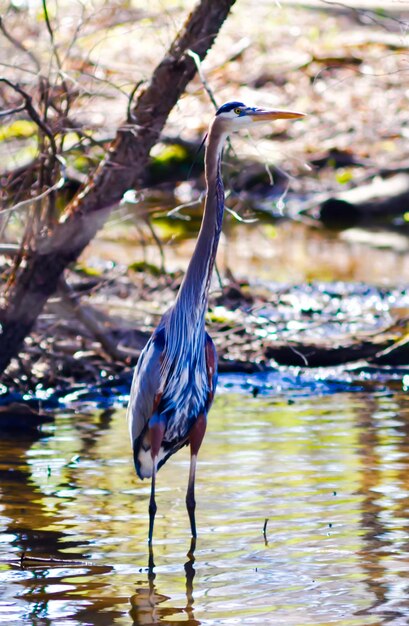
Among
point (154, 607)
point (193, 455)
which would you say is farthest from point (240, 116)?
point (154, 607)

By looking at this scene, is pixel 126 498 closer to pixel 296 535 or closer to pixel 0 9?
pixel 296 535

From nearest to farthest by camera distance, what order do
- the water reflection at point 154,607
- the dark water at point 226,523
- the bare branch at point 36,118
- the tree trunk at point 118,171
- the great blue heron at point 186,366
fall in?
the water reflection at point 154,607, the dark water at point 226,523, the great blue heron at point 186,366, the bare branch at point 36,118, the tree trunk at point 118,171

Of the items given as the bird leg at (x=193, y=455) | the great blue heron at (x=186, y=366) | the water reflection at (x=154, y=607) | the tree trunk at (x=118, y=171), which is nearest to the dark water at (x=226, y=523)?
the water reflection at (x=154, y=607)

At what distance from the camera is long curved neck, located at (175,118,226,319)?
5.96 meters

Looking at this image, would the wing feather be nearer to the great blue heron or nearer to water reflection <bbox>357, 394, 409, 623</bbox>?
the great blue heron

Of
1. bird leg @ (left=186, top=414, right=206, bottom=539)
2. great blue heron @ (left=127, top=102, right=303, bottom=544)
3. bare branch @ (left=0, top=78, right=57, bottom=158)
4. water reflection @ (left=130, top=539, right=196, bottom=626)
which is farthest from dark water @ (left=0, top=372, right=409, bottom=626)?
bare branch @ (left=0, top=78, right=57, bottom=158)

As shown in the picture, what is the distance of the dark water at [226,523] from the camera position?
4.97m

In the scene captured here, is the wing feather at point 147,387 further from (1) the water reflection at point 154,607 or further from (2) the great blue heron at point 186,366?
(1) the water reflection at point 154,607

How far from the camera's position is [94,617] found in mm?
4887

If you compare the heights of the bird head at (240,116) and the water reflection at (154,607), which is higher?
the bird head at (240,116)

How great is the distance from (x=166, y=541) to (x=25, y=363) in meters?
3.41

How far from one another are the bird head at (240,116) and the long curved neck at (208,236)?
0.04 m

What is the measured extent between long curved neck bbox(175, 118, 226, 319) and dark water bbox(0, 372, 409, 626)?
1.06 metres

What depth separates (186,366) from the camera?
611 centimetres
